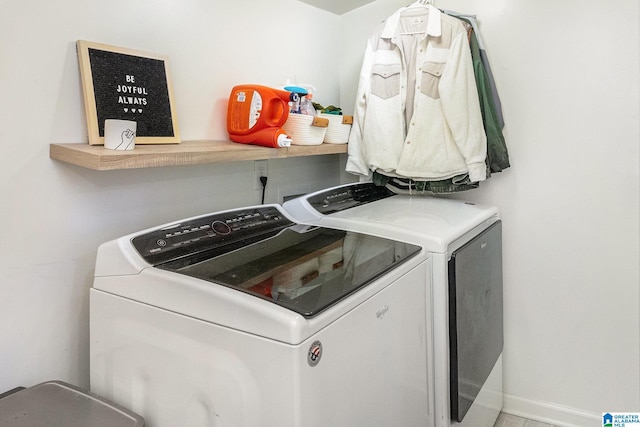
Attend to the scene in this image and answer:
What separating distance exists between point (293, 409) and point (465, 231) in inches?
40.1

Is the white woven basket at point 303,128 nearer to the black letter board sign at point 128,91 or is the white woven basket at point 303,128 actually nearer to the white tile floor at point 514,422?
the black letter board sign at point 128,91

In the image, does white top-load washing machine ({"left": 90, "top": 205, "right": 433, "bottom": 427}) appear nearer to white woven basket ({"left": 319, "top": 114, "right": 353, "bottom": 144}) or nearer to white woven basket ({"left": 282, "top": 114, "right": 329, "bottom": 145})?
white woven basket ({"left": 282, "top": 114, "right": 329, "bottom": 145})

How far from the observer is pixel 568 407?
211cm

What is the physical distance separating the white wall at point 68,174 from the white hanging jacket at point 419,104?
2.37 ft

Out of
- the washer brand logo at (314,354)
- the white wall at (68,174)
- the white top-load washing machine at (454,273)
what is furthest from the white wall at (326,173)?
the washer brand logo at (314,354)

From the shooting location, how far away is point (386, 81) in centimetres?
212

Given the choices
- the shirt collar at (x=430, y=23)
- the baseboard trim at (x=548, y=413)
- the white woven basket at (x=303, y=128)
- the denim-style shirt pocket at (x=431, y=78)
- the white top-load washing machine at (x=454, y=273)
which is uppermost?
the shirt collar at (x=430, y=23)

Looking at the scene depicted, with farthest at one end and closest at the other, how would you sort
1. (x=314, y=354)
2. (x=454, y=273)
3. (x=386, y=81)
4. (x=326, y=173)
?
(x=326, y=173) < (x=386, y=81) < (x=454, y=273) < (x=314, y=354)

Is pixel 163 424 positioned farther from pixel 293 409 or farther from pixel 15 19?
pixel 15 19

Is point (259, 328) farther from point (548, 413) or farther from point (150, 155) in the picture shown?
point (548, 413)

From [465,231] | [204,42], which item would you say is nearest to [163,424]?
[465,231]

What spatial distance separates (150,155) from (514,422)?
210 centimetres

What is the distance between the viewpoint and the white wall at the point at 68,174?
1231 millimetres

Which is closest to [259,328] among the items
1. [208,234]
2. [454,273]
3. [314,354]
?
[314,354]
